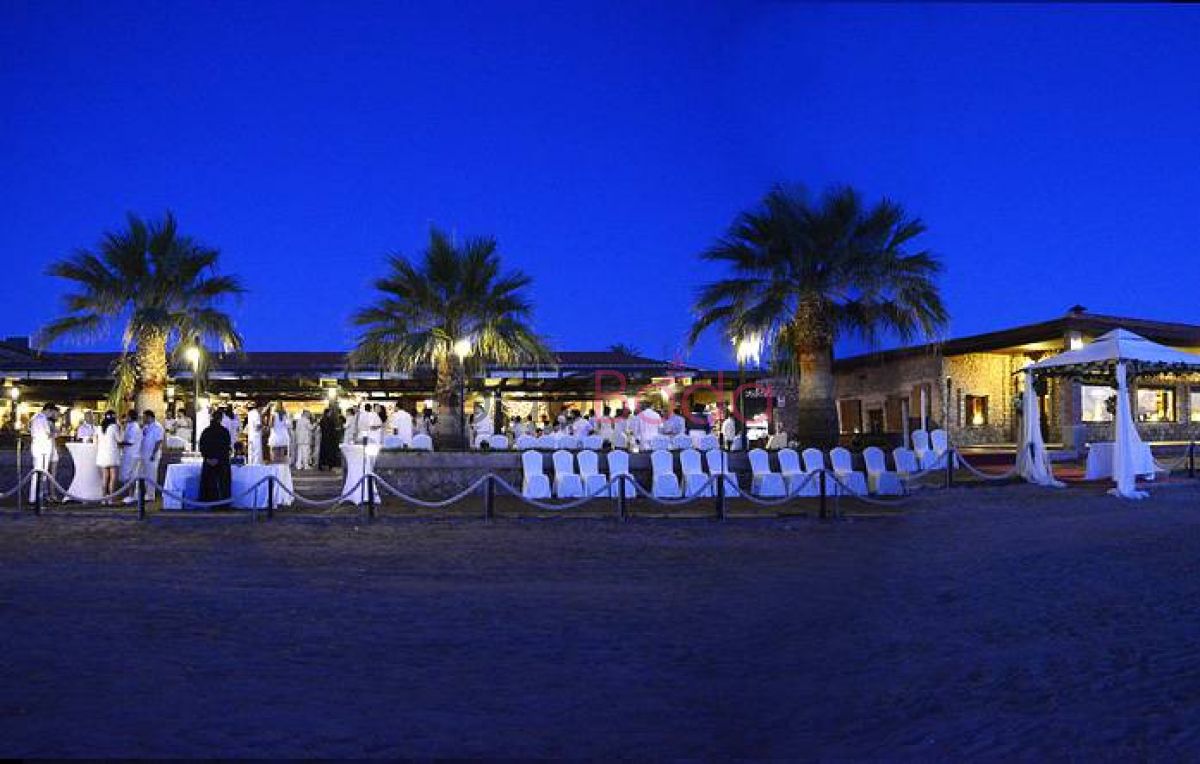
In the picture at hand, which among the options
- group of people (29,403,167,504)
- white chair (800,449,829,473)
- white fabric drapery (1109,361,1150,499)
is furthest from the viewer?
white chair (800,449,829,473)

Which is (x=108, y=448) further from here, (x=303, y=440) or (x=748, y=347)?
(x=748, y=347)

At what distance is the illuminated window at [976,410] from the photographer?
111 feet

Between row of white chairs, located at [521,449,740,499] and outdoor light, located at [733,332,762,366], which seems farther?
outdoor light, located at [733,332,762,366]

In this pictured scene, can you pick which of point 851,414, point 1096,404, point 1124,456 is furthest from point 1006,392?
point 1124,456

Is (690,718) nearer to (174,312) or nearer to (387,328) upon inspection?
(387,328)

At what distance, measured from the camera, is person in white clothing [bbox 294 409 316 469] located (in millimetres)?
24828

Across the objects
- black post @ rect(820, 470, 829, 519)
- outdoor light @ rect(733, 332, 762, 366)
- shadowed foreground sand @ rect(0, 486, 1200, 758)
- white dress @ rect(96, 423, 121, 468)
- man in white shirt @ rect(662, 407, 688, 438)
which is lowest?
shadowed foreground sand @ rect(0, 486, 1200, 758)

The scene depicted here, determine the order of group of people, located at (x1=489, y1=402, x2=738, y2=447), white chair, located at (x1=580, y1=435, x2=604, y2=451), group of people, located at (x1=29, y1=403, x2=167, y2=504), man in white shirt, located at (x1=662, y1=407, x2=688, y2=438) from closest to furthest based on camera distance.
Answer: group of people, located at (x1=29, y1=403, x2=167, y2=504) < white chair, located at (x1=580, y1=435, x2=604, y2=451) < man in white shirt, located at (x1=662, y1=407, x2=688, y2=438) < group of people, located at (x1=489, y1=402, x2=738, y2=447)

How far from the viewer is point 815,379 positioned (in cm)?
2028

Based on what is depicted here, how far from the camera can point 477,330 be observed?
21688 millimetres

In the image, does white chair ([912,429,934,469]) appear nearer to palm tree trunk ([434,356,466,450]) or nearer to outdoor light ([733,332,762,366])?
outdoor light ([733,332,762,366])

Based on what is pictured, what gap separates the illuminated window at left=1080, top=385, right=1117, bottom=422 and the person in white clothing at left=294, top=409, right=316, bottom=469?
22743 mm

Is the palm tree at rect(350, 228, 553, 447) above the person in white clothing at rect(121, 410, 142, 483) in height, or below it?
above

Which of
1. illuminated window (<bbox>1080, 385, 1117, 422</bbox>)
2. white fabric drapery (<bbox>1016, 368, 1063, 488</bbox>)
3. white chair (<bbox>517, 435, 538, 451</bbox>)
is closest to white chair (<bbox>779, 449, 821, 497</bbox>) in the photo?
white fabric drapery (<bbox>1016, 368, 1063, 488</bbox>)
